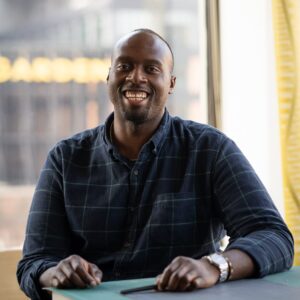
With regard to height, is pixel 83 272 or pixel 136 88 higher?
pixel 136 88

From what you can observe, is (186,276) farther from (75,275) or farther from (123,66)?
(123,66)

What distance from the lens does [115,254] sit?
1963 mm

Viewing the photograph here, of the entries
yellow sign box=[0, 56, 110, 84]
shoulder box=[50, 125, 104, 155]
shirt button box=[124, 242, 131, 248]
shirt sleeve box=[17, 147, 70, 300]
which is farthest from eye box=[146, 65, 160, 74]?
yellow sign box=[0, 56, 110, 84]

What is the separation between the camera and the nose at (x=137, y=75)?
2072 millimetres

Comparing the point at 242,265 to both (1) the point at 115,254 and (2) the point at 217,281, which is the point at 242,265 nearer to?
(2) the point at 217,281

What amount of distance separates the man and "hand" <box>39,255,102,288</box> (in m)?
0.18

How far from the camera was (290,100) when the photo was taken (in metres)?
2.63

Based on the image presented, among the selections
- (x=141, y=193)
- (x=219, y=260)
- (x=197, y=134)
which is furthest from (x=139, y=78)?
(x=219, y=260)

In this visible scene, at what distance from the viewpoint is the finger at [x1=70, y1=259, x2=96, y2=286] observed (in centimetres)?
153

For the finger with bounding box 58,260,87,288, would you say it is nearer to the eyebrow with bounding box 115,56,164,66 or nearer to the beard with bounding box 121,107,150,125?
the beard with bounding box 121,107,150,125

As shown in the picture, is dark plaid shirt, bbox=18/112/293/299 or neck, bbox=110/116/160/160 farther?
neck, bbox=110/116/160/160

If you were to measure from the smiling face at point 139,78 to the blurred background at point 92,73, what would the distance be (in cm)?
72

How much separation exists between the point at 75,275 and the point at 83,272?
0.06 ft

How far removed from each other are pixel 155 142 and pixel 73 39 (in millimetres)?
1062
